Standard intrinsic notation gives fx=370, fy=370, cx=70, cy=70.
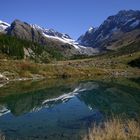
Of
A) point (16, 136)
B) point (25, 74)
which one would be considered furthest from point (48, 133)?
point (25, 74)

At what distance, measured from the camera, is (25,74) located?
395 feet

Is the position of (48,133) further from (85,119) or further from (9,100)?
(9,100)

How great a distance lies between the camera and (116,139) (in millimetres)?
23609

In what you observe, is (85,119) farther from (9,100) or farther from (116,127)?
(9,100)

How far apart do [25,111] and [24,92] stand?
2630 cm

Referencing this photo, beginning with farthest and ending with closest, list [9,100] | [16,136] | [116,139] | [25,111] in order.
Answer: [9,100]
[25,111]
[16,136]
[116,139]

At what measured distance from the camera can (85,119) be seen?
41.5 m

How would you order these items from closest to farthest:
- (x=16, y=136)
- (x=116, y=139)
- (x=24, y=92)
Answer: (x=116, y=139), (x=16, y=136), (x=24, y=92)

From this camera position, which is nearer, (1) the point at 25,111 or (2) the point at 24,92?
(1) the point at 25,111

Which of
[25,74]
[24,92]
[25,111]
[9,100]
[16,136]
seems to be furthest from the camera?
[25,74]

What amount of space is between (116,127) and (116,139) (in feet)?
3.07

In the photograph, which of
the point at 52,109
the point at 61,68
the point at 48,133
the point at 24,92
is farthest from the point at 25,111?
the point at 61,68

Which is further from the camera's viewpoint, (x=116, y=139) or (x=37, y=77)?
(x=37, y=77)

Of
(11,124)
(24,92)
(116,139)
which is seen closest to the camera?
(116,139)
